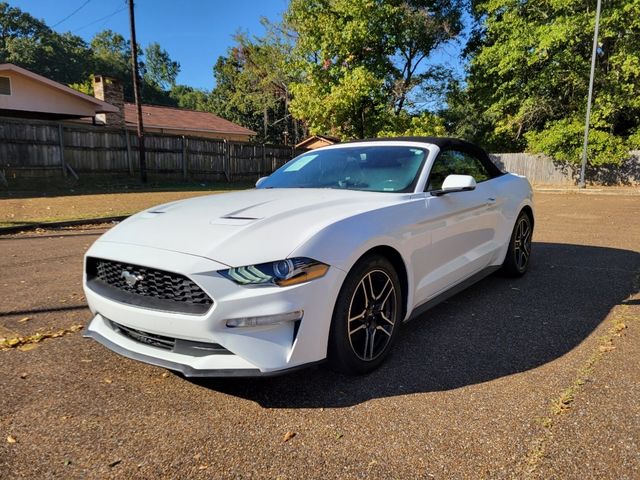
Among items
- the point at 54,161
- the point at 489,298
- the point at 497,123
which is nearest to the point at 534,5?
the point at 497,123

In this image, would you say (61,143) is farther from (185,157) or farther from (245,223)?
(245,223)

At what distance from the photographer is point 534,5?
84.3 ft

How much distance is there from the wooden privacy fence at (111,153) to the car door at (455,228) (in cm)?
1677

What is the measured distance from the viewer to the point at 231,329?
231 centimetres

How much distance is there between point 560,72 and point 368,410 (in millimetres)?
28251

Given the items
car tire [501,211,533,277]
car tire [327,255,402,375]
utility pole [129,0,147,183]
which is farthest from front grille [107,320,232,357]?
utility pole [129,0,147,183]

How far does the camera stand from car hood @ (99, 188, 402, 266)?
2.43m

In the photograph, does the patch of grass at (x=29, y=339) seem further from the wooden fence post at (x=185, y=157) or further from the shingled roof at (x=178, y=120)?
the shingled roof at (x=178, y=120)

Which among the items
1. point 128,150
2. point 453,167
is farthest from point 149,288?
point 128,150

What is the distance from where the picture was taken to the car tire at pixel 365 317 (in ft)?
8.66

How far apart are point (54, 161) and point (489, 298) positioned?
17.4m

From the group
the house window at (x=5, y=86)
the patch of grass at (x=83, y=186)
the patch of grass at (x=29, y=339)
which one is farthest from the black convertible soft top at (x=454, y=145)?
the house window at (x=5, y=86)

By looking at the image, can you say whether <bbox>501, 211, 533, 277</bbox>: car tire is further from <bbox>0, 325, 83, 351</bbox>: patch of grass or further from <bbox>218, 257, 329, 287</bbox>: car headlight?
<bbox>0, 325, 83, 351</bbox>: patch of grass

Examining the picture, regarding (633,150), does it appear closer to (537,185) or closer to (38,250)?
Result: (537,185)
